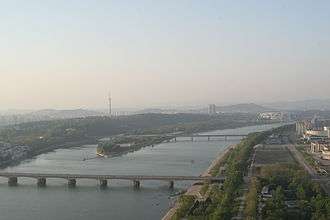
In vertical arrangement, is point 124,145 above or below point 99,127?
below

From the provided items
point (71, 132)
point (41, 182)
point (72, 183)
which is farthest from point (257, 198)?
point (71, 132)

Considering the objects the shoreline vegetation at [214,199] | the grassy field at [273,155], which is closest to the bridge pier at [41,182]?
the shoreline vegetation at [214,199]

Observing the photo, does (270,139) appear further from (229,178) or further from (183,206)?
(183,206)

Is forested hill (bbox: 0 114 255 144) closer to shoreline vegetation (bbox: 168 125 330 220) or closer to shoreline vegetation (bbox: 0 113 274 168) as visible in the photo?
shoreline vegetation (bbox: 0 113 274 168)

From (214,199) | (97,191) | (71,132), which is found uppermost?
(71,132)

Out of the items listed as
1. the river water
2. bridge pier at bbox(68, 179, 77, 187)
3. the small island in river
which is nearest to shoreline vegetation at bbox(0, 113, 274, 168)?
the small island in river

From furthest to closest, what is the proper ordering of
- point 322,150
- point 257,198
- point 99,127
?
point 99,127 < point 322,150 < point 257,198

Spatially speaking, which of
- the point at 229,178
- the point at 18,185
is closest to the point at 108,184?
the point at 18,185

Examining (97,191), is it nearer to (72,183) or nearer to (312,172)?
(72,183)

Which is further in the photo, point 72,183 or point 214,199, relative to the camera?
point 72,183
